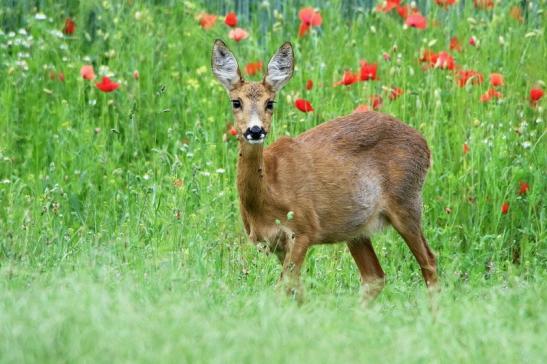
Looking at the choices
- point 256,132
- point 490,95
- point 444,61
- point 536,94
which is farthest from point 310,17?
point 256,132

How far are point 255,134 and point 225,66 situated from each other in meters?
0.76

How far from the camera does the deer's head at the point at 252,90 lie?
714 centimetres

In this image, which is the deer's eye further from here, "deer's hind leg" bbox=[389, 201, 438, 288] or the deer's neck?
"deer's hind leg" bbox=[389, 201, 438, 288]

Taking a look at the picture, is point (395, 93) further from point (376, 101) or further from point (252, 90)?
point (252, 90)

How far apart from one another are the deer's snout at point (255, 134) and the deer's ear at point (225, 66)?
22.5 inches

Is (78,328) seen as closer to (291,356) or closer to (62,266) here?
(291,356)

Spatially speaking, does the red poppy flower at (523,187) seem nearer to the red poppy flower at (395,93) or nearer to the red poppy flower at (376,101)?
the red poppy flower at (395,93)

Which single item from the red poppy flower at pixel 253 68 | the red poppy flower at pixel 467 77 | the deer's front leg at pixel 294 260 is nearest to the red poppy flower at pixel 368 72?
the red poppy flower at pixel 467 77

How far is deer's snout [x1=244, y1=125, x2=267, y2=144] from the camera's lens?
7.04 meters

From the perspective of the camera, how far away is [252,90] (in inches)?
290

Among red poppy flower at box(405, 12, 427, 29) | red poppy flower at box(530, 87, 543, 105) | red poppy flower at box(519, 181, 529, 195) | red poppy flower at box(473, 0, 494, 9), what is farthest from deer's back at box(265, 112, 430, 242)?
red poppy flower at box(473, 0, 494, 9)

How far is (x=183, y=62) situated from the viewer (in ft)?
34.0

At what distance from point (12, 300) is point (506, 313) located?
7.61ft

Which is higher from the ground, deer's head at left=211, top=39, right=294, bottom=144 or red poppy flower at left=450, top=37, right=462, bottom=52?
deer's head at left=211, top=39, right=294, bottom=144
